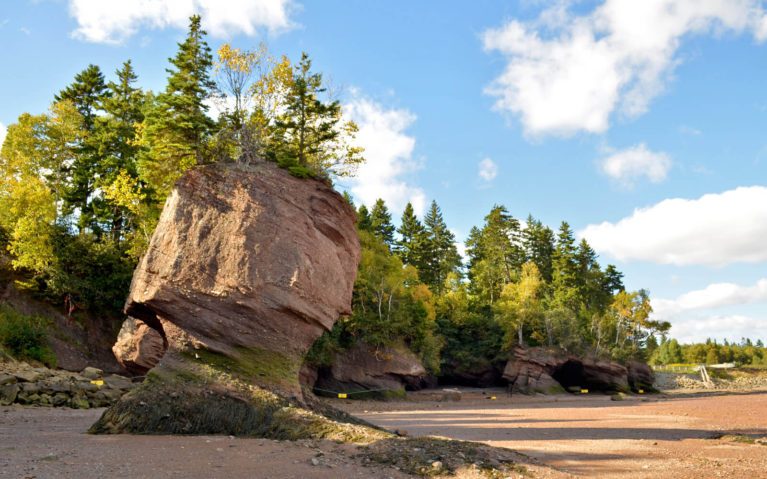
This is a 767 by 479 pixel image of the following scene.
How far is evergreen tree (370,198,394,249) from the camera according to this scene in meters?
62.3

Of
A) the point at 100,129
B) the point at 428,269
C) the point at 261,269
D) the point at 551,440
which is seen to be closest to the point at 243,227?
the point at 261,269

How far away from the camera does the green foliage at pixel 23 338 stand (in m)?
24.0

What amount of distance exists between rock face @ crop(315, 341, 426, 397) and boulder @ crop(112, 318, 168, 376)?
1475cm

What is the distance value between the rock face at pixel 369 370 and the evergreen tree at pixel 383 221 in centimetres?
2665

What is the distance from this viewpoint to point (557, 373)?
48.8 meters

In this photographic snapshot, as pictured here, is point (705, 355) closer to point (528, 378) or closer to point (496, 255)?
point (496, 255)

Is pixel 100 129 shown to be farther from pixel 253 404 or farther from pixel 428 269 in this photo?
pixel 428 269

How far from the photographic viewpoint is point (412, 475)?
308 inches

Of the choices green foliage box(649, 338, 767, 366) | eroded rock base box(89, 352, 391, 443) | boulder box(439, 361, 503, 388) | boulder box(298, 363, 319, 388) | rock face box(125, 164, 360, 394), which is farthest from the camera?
green foliage box(649, 338, 767, 366)

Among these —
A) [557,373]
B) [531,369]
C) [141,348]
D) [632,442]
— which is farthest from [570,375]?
[141,348]

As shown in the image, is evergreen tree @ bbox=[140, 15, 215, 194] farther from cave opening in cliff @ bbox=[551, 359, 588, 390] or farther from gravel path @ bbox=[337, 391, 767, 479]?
cave opening in cliff @ bbox=[551, 359, 588, 390]

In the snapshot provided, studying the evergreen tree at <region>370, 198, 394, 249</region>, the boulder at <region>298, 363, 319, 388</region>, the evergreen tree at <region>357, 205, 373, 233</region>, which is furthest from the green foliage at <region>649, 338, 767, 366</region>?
the boulder at <region>298, 363, 319, 388</region>

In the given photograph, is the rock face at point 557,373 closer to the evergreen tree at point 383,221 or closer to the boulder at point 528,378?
the boulder at point 528,378

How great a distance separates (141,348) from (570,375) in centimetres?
4350
